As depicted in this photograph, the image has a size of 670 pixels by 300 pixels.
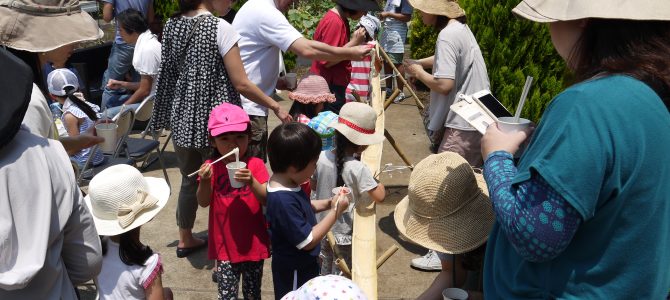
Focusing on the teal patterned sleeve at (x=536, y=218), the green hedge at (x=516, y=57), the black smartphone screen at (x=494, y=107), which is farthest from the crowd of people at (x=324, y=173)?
the green hedge at (x=516, y=57)

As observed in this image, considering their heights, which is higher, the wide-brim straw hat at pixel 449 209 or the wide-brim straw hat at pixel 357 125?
the wide-brim straw hat at pixel 449 209

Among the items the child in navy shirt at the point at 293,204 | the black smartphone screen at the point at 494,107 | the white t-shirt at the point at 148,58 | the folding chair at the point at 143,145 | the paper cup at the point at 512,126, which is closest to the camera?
the paper cup at the point at 512,126

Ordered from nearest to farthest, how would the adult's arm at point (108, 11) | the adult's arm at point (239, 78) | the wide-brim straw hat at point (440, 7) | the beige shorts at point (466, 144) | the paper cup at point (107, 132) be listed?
1. the adult's arm at point (239, 78)
2. the beige shorts at point (466, 144)
3. the wide-brim straw hat at point (440, 7)
4. the paper cup at point (107, 132)
5. the adult's arm at point (108, 11)

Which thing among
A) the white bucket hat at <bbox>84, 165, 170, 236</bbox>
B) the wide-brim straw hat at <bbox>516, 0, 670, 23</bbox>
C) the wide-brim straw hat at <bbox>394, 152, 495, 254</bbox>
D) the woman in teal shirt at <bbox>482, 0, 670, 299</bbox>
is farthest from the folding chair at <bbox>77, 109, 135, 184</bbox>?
the wide-brim straw hat at <bbox>516, 0, 670, 23</bbox>

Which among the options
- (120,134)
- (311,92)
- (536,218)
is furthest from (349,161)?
(120,134)

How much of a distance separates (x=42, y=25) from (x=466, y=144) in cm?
273

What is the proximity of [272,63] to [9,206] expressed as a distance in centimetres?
277

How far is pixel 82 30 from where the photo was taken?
2828 mm

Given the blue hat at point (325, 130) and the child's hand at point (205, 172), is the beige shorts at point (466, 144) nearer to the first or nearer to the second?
the blue hat at point (325, 130)

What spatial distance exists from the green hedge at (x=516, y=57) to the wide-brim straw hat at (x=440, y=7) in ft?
4.00

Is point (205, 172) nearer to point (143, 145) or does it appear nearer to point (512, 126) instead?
point (512, 126)

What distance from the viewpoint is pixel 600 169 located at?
1.43 meters

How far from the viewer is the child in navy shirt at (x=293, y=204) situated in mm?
2951

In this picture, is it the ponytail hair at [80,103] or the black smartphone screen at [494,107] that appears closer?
the black smartphone screen at [494,107]
